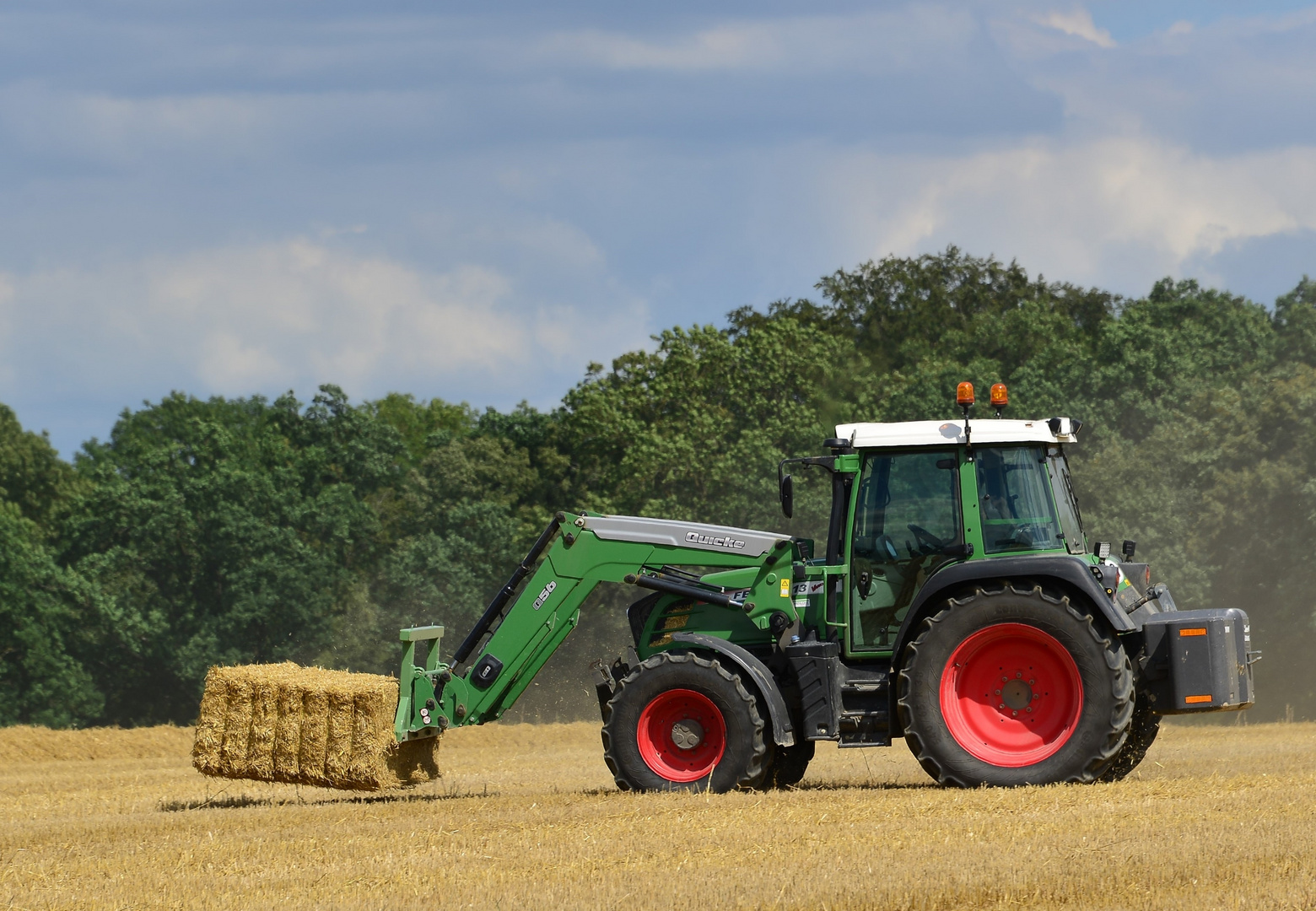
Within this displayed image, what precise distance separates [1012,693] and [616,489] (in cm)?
3637

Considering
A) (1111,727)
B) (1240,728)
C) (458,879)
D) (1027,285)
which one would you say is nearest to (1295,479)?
(1240,728)

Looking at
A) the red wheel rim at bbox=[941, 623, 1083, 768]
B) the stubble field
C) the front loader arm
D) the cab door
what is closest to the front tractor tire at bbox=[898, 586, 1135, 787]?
the red wheel rim at bbox=[941, 623, 1083, 768]

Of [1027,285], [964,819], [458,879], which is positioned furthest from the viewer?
[1027,285]

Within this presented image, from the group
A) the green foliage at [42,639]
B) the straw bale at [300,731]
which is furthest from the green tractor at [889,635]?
the green foliage at [42,639]

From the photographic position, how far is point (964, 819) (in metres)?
9.56

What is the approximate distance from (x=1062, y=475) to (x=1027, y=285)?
47.4 metres

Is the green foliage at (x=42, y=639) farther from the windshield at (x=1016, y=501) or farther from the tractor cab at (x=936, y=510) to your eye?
the windshield at (x=1016, y=501)

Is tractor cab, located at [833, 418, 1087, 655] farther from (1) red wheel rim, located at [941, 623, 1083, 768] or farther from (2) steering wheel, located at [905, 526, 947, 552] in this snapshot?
(1) red wheel rim, located at [941, 623, 1083, 768]

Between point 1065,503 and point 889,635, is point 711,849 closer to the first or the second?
point 889,635

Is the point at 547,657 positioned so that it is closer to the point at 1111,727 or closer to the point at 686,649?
the point at 686,649

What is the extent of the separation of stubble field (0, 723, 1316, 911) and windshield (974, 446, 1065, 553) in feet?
6.29

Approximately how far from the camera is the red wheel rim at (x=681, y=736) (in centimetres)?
1165

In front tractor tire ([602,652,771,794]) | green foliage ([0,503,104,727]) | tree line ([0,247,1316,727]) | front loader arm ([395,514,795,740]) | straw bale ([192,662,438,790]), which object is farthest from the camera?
green foliage ([0,503,104,727])

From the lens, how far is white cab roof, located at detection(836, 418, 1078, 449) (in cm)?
1176
